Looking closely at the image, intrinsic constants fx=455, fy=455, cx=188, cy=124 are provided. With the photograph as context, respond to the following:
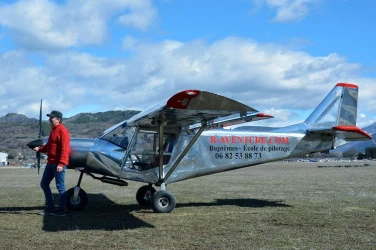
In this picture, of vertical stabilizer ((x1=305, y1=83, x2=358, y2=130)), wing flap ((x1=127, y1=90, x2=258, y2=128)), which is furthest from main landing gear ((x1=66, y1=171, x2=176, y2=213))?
vertical stabilizer ((x1=305, y1=83, x2=358, y2=130))

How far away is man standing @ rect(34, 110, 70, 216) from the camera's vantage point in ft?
30.0

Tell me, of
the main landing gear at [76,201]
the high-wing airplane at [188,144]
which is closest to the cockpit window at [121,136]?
the high-wing airplane at [188,144]

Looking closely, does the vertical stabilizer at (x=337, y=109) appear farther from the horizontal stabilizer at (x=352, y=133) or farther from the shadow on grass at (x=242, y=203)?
the shadow on grass at (x=242, y=203)

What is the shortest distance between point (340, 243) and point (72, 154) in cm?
588

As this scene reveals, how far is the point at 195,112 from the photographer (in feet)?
29.9

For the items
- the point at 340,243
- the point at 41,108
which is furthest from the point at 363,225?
the point at 41,108

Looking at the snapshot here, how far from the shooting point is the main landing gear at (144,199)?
9969 mm

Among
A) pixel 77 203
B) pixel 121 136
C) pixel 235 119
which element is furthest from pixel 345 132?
pixel 77 203

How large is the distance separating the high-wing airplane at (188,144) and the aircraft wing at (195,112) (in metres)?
0.02

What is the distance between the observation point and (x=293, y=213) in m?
9.57

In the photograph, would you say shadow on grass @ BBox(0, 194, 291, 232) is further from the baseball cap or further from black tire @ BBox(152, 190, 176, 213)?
the baseball cap

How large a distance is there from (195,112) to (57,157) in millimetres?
Result: 2977

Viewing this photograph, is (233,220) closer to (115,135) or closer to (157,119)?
(157,119)

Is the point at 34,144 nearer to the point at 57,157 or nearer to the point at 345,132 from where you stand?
the point at 57,157
